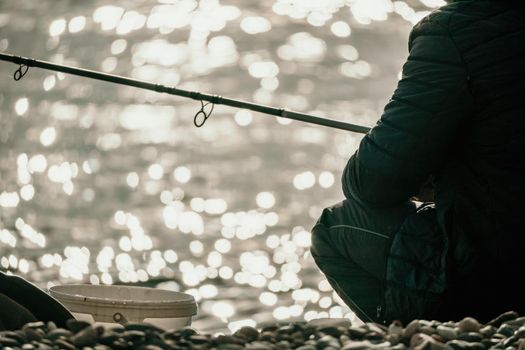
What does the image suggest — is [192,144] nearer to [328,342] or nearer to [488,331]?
[488,331]

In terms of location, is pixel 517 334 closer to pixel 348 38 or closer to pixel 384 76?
pixel 384 76

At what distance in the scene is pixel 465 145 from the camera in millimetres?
3844

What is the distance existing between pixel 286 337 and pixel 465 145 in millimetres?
1021

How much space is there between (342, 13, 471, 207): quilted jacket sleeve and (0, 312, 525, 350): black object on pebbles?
60 centimetres

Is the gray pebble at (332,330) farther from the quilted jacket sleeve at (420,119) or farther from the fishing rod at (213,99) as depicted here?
the fishing rod at (213,99)

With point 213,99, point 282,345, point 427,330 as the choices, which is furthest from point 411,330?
point 213,99

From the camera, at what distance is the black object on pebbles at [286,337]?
304 cm

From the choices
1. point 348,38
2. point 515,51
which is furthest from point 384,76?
point 515,51

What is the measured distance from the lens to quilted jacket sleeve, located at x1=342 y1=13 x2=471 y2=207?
12.1ft

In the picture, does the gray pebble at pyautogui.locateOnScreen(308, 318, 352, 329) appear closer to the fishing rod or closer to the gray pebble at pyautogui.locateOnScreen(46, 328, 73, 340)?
the gray pebble at pyautogui.locateOnScreen(46, 328, 73, 340)

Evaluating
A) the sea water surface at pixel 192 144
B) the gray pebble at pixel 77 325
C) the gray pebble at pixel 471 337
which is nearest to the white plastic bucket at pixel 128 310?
the gray pebble at pixel 77 325

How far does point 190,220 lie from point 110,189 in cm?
194

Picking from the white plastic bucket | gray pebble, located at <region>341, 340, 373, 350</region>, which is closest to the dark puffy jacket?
the white plastic bucket

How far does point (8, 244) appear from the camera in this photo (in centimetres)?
1234
